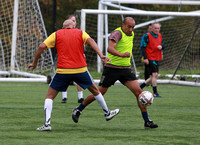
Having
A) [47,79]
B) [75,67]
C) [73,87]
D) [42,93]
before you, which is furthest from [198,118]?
[47,79]

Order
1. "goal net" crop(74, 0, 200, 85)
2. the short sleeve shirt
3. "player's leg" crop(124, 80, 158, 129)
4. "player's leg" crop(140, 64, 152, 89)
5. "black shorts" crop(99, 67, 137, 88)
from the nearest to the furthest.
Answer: "player's leg" crop(124, 80, 158, 129), the short sleeve shirt, "black shorts" crop(99, 67, 137, 88), "player's leg" crop(140, 64, 152, 89), "goal net" crop(74, 0, 200, 85)

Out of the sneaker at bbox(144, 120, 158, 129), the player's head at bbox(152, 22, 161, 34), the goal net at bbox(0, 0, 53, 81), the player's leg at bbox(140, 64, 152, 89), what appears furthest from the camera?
the goal net at bbox(0, 0, 53, 81)

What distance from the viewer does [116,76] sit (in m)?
8.63

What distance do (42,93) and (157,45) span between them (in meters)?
3.46

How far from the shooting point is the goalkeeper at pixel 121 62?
8.38 meters

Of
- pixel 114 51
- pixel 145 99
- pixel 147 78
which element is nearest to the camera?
pixel 145 99

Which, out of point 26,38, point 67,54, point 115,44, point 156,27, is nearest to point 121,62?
point 115,44

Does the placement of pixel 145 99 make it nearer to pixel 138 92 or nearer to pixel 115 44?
pixel 138 92

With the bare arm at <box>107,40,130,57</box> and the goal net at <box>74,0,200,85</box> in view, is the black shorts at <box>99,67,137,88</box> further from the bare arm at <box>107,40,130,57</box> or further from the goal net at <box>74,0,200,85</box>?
the goal net at <box>74,0,200,85</box>

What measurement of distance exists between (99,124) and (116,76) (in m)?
0.83

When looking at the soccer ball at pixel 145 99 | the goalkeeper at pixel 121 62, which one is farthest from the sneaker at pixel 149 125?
the soccer ball at pixel 145 99

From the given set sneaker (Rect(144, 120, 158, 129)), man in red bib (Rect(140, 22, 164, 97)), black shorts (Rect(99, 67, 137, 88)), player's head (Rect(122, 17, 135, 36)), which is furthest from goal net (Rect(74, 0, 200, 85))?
sneaker (Rect(144, 120, 158, 129))

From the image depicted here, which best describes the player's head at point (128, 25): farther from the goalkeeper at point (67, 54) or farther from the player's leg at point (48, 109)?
the player's leg at point (48, 109)

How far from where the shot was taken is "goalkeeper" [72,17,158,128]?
8383 mm
